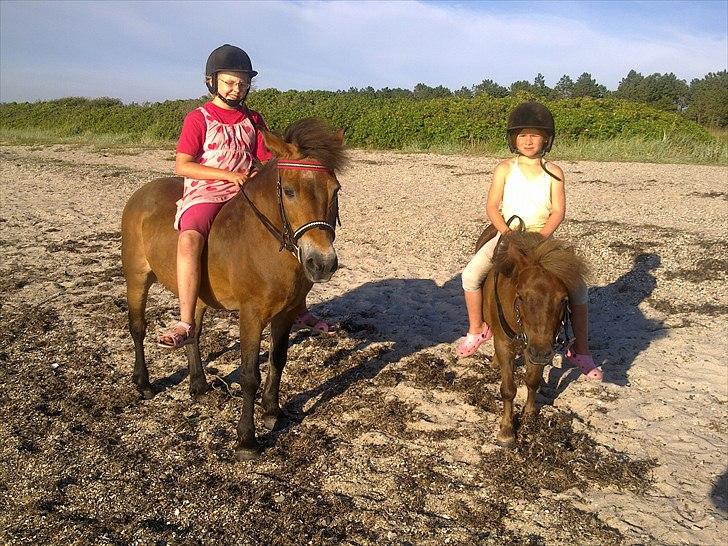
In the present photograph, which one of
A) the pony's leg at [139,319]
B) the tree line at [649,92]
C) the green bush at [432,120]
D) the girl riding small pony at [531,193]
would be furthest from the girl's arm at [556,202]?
the tree line at [649,92]

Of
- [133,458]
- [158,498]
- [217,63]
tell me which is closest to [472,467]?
[158,498]

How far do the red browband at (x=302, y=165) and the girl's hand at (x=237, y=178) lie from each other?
2.13ft

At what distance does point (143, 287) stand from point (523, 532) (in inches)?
140

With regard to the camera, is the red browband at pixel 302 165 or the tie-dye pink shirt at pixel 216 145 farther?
the tie-dye pink shirt at pixel 216 145

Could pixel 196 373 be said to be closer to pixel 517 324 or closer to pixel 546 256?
pixel 517 324

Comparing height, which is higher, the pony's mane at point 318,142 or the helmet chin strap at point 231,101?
the helmet chin strap at point 231,101

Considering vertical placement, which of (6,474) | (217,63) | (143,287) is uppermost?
(217,63)

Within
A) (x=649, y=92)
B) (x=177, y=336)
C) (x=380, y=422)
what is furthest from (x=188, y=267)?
(x=649, y=92)

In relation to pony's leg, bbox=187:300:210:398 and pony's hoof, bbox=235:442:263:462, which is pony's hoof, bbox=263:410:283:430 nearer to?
pony's hoof, bbox=235:442:263:462

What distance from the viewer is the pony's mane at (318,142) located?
327 centimetres

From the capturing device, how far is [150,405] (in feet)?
14.8

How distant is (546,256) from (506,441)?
135cm

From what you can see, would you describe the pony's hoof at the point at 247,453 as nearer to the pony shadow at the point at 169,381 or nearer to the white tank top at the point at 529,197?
the pony shadow at the point at 169,381

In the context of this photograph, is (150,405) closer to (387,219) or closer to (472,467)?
(472,467)
